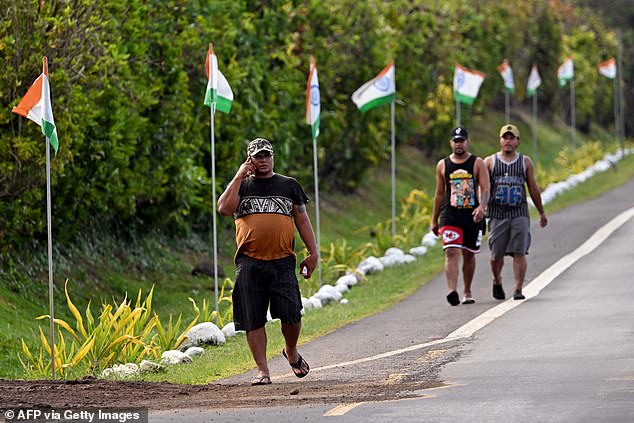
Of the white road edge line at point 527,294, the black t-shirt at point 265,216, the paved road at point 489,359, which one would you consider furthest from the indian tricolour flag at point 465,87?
the black t-shirt at point 265,216

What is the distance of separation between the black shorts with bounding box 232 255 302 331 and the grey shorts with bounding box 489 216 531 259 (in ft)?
18.0

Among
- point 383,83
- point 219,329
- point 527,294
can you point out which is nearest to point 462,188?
point 527,294

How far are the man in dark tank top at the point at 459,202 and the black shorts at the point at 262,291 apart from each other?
4.86 m

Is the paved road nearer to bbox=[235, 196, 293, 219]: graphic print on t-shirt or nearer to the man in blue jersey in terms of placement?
the man in blue jersey

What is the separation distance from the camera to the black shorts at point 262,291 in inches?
445

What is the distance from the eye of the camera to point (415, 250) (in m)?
23.3

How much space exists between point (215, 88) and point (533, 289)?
14.8 ft

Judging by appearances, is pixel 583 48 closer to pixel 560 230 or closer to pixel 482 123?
pixel 482 123

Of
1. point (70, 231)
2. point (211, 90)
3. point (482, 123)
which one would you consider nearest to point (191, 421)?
point (211, 90)

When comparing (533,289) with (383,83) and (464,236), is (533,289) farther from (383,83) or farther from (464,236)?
(383,83)

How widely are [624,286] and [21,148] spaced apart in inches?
279

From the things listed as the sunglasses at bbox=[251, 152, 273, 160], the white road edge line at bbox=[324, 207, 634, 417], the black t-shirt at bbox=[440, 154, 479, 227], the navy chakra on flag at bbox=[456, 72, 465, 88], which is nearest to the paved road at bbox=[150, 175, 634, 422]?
the white road edge line at bbox=[324, 207, 634, 417]

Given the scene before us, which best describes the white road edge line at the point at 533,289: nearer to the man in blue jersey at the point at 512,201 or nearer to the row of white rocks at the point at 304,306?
the man in blue jersey at the point at 512,201

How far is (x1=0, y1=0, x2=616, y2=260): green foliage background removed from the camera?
16906mm
